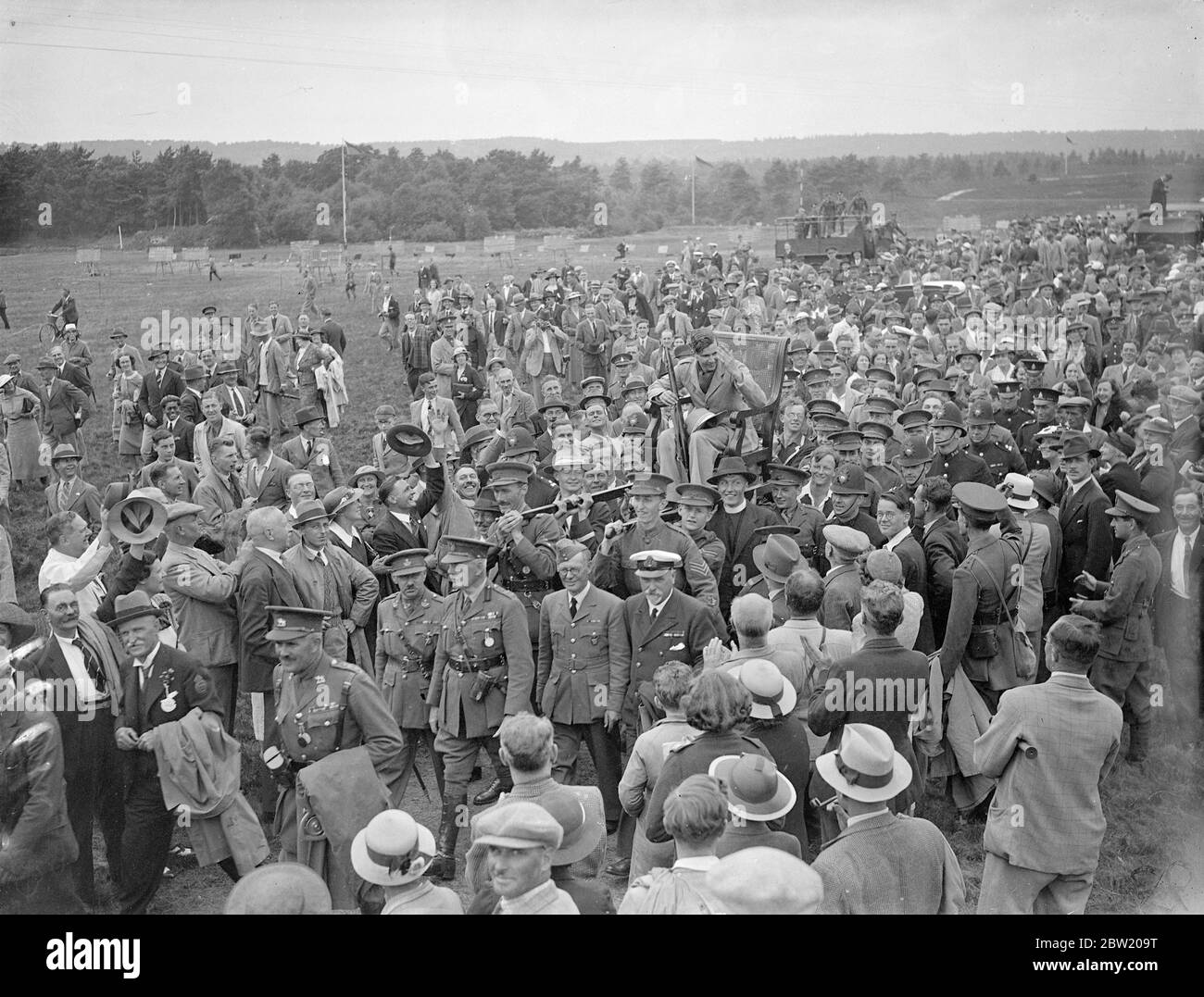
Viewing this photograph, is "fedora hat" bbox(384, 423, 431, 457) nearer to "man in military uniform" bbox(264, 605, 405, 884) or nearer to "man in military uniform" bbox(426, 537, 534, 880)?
"man in military uniform" bbox(426, 537, 534, 880)

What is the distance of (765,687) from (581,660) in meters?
1.85

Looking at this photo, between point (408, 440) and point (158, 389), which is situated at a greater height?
point (158, 389)

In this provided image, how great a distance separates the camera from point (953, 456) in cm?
980

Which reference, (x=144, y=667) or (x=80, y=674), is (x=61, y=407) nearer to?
(x=80, y=674)

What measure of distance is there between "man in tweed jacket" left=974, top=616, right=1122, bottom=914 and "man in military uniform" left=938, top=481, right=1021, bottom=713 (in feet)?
5.36

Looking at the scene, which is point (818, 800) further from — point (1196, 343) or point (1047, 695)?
point (1196, 343)

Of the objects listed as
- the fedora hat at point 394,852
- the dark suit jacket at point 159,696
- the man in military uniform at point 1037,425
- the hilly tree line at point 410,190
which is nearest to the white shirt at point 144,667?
the dark suit jacket at point 159,696

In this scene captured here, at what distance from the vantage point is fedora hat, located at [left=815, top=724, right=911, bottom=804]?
4316 mm

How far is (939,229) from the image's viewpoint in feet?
139

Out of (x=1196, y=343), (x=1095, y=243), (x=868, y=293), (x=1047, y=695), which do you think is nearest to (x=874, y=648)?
(x=1047, y=695)

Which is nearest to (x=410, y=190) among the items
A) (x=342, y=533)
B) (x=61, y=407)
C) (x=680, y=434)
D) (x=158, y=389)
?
(x=61, y=407)

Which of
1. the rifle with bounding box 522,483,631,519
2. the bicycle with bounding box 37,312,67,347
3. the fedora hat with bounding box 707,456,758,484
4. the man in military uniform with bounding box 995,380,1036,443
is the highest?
the bicycle with bounding box 37,312,67,347

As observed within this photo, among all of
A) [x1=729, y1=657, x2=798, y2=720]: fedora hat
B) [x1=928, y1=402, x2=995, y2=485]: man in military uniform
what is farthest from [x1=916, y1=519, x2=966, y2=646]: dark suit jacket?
[x1=729, y1=657, x2=798, y2=720]: fedora hat

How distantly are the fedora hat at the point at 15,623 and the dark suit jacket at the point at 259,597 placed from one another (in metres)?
1.37
